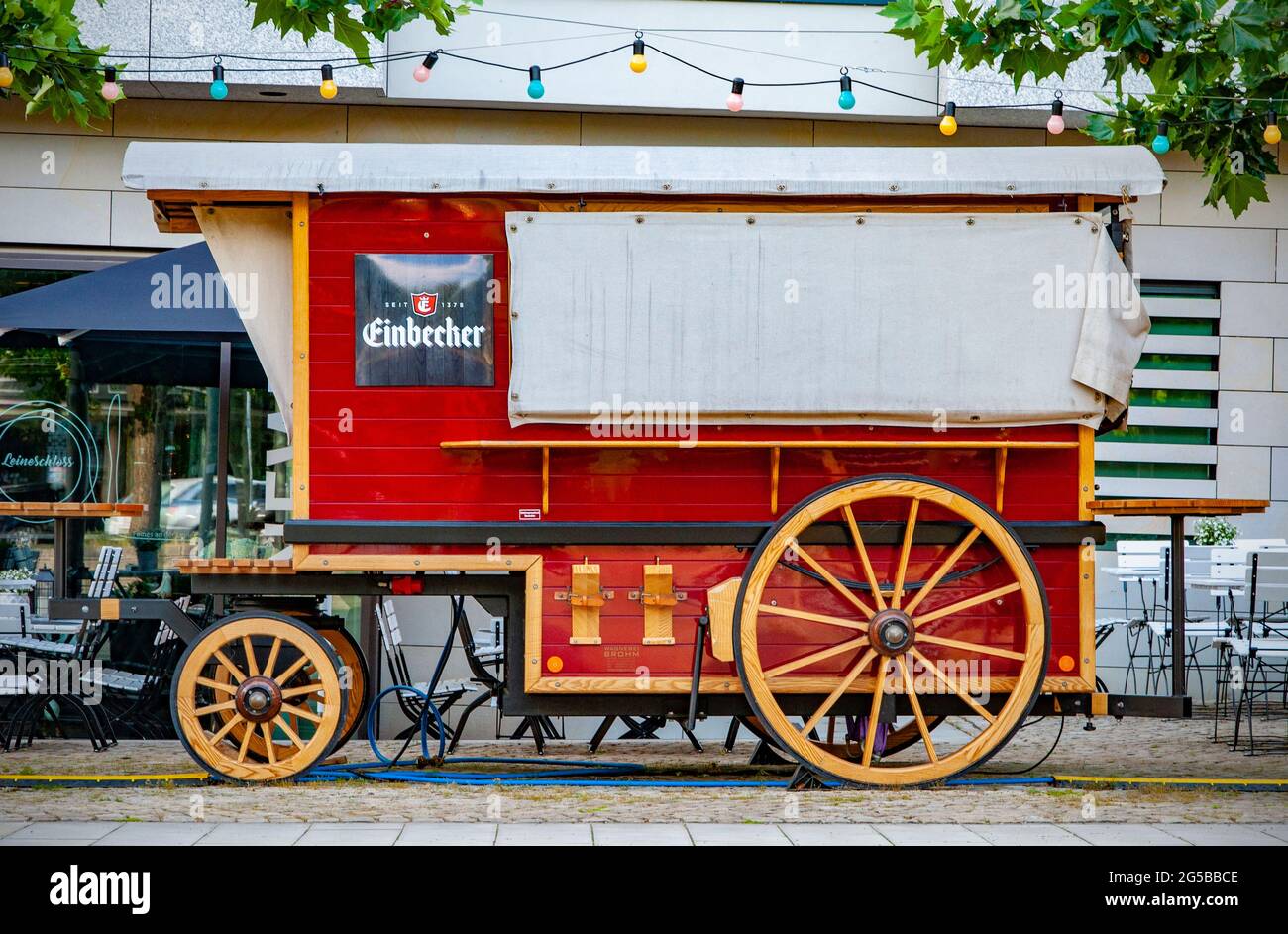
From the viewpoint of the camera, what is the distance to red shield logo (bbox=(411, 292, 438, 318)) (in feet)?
23.6

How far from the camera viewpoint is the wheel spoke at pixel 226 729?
7160 mm

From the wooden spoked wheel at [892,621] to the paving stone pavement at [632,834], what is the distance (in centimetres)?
100

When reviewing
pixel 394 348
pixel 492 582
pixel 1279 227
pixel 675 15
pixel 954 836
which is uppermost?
pixel 675 15

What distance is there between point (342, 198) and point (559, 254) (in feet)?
3.79

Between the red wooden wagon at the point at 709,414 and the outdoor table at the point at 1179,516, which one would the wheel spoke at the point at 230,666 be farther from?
the outdoor table at the point at 1179,516

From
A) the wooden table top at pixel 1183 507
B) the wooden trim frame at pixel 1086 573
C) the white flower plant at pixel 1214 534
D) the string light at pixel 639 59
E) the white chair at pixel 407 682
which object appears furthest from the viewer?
the white flower plant at pixel 1214 534

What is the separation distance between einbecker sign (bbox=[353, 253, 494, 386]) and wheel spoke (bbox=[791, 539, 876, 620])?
5.82 feet

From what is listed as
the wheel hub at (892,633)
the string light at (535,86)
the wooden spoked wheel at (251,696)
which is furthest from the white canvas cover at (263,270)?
the string light at (535,86)

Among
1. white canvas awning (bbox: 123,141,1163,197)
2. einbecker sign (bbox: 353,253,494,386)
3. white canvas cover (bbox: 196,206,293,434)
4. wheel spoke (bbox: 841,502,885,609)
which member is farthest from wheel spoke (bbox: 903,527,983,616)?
white canvas cover (bbox: 196,206,293,434)

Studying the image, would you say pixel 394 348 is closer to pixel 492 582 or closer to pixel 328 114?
pixel 492 582

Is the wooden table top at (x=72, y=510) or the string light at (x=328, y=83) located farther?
the string light at (x=328, y=83)

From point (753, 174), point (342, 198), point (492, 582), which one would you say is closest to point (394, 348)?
point (342, 198)

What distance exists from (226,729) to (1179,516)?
16.2ft

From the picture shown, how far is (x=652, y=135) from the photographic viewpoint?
466 inches
